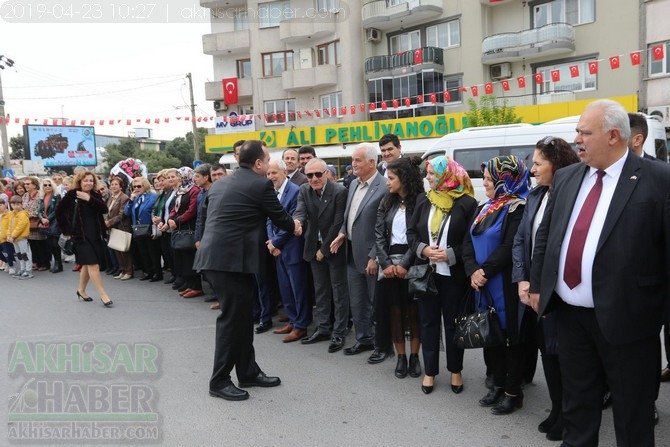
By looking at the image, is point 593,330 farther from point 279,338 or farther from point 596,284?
point 279,338

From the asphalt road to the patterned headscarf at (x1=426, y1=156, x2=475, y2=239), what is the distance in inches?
55.7

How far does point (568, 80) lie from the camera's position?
2478cm

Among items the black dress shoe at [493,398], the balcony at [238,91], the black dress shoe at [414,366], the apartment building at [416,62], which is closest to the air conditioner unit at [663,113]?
the apartment building at [416,62]

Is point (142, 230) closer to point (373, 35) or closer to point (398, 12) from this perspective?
point (398, 12)

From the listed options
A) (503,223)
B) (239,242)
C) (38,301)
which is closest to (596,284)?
(503,223)

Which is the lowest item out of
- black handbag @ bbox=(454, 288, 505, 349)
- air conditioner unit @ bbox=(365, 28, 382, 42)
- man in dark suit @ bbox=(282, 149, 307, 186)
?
black handbag @ bbox=(454, 288, 505, 349)

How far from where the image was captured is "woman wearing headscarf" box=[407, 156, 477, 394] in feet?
14.0

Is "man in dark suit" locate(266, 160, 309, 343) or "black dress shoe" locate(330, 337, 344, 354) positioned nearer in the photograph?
"black dress shoe" locate(330, 337, 344, 354)

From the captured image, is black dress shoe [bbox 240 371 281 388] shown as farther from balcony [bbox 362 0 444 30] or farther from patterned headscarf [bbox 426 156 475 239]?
balcony [bbox 362 0 444 30]

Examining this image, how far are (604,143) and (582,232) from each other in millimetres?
475

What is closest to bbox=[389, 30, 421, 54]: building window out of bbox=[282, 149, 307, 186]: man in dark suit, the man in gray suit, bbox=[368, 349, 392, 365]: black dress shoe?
bbox=[282, 149, 307, 186]: man in dark suit

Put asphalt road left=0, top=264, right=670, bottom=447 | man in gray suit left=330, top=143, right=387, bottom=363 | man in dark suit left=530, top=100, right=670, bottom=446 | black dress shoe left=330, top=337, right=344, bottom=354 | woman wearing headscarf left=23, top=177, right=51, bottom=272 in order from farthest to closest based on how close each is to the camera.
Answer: woman wearing headscarf left=23, top=177, right=51, bottom=272
black dress shoe left=330, top=337, right=344, bottom=354
man in gray suit left=330, top=143, right=387, bottom=363
asphalt road left=0, top=264, right=670, bottom=447
man in dark suit left=530, top=100, right=670, bottom=446

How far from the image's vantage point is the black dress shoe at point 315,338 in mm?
5840

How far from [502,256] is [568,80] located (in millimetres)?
24159
